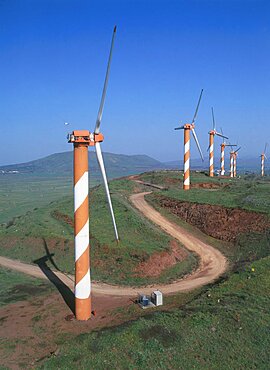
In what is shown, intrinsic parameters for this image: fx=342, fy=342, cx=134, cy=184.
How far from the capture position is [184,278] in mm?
29922

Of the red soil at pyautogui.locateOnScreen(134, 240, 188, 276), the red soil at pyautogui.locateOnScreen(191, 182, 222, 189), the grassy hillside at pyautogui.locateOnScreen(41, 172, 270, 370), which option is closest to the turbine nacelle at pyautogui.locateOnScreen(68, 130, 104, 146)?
the grassy hillside at pyautogui.locateOnScreen(41, 172, 270, 370)

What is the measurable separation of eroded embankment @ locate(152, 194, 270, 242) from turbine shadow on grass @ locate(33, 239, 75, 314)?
18.8m

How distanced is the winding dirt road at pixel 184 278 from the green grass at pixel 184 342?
6.94m

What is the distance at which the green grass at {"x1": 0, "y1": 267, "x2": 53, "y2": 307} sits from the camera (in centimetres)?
2564

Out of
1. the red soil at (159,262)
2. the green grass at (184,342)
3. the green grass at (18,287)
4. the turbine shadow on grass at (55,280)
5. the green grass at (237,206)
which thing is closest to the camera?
the green grass at (184,342)

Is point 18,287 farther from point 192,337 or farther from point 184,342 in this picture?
point 192,337

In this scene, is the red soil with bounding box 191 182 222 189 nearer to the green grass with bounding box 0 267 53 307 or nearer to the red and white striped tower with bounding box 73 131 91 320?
the green grass with bounding box 0 267 53 307

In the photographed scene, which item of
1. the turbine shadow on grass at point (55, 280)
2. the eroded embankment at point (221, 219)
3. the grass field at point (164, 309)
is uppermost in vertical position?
the eroded embankment at point (221, 219)

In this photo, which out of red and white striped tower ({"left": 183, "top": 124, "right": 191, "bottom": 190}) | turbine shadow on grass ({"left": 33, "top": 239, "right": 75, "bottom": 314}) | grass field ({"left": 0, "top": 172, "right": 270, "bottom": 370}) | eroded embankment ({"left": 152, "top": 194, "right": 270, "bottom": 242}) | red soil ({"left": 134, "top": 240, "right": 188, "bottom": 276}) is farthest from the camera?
red and white striped tower ({"left": 183, "top": 124, "right": 191, "bottom": 190})

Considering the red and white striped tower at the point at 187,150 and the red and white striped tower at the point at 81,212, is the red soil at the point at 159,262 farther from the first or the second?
the red and white striped tower at the point at 187,150

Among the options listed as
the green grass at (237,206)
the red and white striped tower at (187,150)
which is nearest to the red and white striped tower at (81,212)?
the green grass at (237,206)

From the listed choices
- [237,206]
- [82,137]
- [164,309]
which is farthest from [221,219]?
[82,137]

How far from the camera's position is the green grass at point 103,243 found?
31.7 m

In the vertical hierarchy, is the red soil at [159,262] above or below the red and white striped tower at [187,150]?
below
